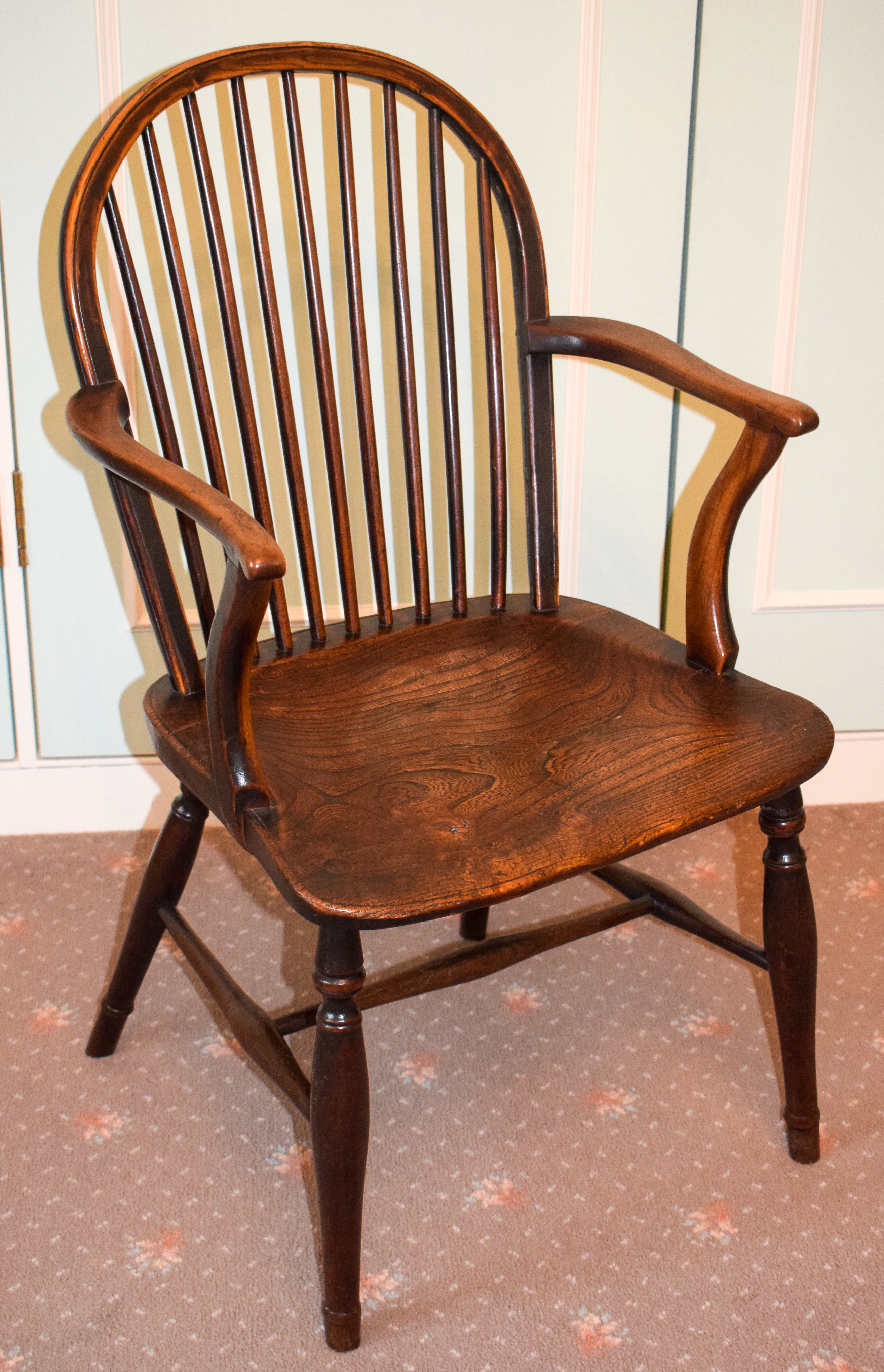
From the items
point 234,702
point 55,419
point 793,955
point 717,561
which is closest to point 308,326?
point 55,419

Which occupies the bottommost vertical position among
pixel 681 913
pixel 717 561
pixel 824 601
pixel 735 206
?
pixel 681 913

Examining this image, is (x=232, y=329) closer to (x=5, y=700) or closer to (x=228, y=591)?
(x=228, y=591)

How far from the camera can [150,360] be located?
953 millimetres

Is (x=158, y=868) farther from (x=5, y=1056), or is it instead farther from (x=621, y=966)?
(x=621, y=966)

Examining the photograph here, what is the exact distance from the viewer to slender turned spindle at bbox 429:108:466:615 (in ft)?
3.43

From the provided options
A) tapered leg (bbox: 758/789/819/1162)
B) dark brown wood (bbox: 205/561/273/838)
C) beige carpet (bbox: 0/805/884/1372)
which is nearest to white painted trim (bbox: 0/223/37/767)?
beige carpet (bbox: 0/805/884/1372)

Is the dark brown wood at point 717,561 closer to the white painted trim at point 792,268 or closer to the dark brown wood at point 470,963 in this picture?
the dark brown wood at point 470,963

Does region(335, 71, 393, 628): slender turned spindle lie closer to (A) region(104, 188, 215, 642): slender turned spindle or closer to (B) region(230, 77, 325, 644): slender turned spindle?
(B) region(230, 77, 325, 644): slender turned spindle

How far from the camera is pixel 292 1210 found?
992 millimetres

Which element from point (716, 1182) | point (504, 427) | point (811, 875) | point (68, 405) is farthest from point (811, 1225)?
point (68, 405)

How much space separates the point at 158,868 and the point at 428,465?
71 centimetres

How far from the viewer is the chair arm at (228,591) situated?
0.68m

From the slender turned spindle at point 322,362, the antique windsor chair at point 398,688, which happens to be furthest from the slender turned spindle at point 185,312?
the slender turned spindle at point 322,362

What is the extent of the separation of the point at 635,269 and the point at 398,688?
0.76 m
